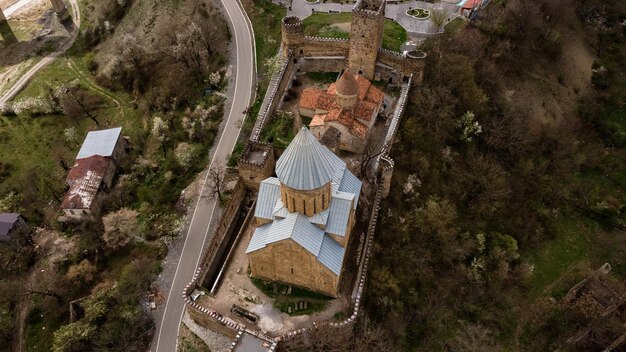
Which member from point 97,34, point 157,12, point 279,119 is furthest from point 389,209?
point 97,34

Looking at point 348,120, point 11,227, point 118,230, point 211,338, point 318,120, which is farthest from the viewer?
point 11,227

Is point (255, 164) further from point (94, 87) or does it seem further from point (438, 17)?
point (94, 87)

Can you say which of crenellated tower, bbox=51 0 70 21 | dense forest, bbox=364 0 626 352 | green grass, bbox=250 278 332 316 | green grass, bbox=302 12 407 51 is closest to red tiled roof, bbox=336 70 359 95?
dense forest, bbox=364 0 626 352

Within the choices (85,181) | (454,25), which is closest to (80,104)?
(85,181)

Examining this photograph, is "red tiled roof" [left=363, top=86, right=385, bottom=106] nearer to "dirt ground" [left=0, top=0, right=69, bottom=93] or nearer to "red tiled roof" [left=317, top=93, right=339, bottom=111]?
"red tiled roof" [left=317, top=93, right=339, bottom=111]

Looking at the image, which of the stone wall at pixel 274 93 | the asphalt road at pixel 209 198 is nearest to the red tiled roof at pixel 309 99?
the stone wall at pixel 274 93

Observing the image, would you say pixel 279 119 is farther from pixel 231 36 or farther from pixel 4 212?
pixel 4 212

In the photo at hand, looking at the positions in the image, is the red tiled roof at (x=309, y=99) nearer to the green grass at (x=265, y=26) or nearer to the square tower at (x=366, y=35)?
the square tower at (x=366, y=35)
